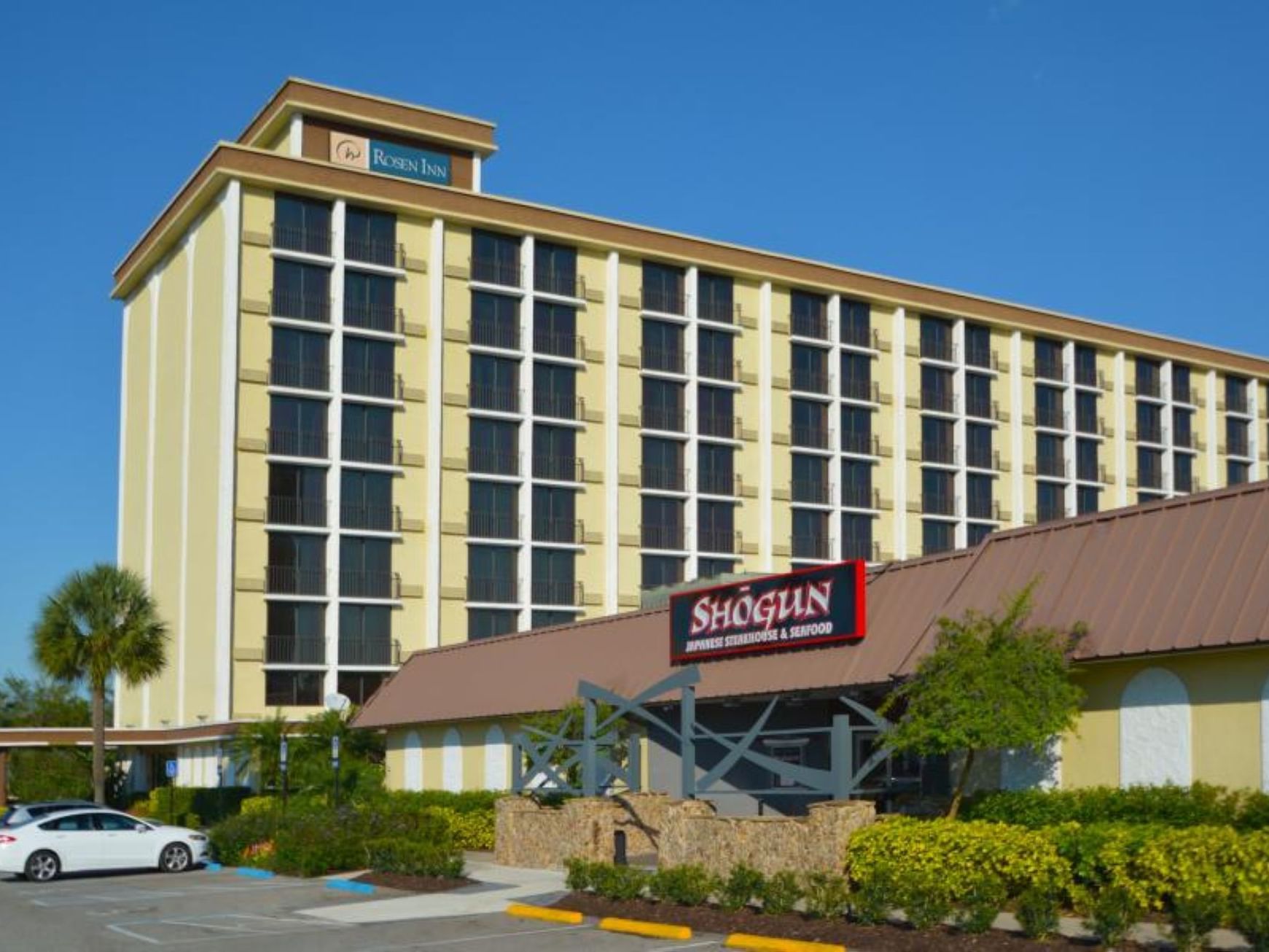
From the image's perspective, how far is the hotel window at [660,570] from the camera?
252 ft

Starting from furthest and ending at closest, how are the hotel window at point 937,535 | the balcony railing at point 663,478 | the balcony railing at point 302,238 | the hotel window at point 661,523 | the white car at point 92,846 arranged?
Answer: the hotel window at point 937,535 → the balcony railing at point 663,478 → the hotel window at point 661,523 → the balcony railing at point 302,238 → the white car at point 92,846

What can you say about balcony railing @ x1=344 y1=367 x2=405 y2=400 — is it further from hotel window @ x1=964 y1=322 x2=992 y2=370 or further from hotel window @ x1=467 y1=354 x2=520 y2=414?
hotel window @ x1=964 y1=322 x2=992 y2=370

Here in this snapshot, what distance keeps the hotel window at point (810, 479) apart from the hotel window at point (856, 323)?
6615 millimetres

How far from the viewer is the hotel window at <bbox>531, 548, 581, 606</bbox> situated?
242ft

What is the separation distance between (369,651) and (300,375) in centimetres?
1216

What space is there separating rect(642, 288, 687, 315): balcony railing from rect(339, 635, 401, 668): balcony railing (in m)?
20.9

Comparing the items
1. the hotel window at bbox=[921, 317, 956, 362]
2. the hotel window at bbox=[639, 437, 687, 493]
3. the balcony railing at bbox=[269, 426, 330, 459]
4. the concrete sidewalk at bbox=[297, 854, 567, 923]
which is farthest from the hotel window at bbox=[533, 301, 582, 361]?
the concrete sidewalk at bbox=[297, 854, 567, 923]

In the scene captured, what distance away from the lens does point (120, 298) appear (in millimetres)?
85312

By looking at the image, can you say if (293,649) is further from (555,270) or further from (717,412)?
(717,412)

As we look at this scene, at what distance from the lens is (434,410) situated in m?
72.1

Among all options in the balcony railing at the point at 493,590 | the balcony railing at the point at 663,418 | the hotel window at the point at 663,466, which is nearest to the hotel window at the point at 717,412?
the balcony railing at the point at 663,418

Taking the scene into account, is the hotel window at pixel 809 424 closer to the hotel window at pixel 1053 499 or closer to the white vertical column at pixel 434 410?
the hotel window at pixel 1053 499

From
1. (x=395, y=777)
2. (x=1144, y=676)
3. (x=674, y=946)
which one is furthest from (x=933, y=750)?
(x=395, y=777)

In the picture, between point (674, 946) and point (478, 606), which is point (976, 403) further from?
point (674, 946)
